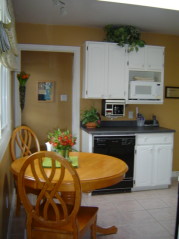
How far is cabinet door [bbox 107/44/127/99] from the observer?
12.2 feet

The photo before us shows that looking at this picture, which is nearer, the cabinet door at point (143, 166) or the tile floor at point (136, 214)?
the tile floor at point (136, 214)

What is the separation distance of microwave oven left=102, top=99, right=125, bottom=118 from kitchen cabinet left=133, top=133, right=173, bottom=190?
0.49 m

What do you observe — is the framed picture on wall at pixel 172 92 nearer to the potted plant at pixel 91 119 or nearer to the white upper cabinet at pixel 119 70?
the white upper cabinet at pixel 119 70

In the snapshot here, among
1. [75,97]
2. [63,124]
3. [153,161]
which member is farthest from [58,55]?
[153,161]

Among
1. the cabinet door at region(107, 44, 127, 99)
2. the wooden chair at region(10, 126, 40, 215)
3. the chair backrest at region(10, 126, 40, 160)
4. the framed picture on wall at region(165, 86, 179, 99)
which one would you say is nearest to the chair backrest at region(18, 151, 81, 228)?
the wooden chair at region(10, 126, 40, 215)

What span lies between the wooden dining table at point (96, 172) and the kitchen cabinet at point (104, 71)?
53.2 inches

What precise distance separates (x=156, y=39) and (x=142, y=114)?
128cm

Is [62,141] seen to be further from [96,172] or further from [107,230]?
[107,230]

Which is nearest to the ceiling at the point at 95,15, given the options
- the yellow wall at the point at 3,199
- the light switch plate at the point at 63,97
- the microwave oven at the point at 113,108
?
the microwave oven at the point at 113,108

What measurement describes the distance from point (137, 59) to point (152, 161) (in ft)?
5.08

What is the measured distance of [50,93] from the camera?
18.2 ft

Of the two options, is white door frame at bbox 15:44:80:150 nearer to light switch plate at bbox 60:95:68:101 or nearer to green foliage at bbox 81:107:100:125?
green foliage at bbox 81:107:100:125

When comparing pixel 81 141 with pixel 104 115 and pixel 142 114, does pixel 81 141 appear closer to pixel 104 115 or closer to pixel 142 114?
pixel 104 115

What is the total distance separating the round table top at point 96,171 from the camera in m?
1.84
